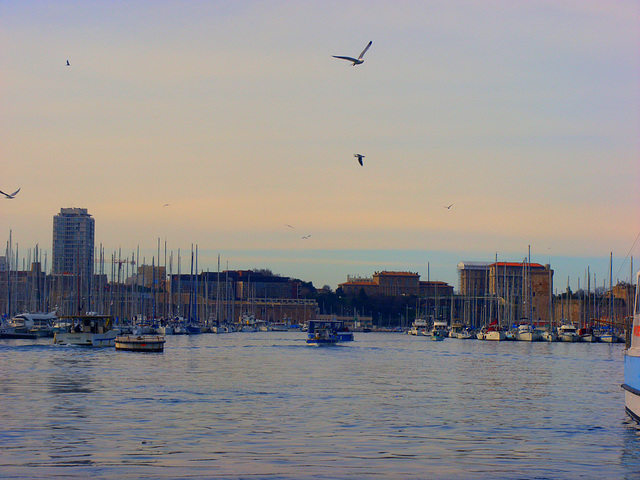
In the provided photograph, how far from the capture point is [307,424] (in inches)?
1315

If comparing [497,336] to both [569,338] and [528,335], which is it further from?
[569,338]

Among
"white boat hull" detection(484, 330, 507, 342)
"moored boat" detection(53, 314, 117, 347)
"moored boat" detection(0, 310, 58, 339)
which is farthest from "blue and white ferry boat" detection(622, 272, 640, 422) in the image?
"white boat hull" detection(484, 330, 507, 342)

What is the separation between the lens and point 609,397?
4597cm

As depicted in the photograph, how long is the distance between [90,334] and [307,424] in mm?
54181

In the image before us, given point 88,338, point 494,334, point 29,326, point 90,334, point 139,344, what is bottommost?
point 494,334

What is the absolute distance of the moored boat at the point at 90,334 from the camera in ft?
276

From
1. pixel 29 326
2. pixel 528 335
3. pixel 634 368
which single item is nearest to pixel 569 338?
pixel 528 335

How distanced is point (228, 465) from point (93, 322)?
6316cm

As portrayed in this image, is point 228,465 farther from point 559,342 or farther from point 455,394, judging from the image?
point 559,342

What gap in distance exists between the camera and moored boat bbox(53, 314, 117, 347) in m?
84.2

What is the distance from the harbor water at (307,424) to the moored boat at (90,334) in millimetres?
22076

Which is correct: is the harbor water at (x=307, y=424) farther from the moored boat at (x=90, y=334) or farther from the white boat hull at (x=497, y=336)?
the white boat hull at (x=497, y=336)

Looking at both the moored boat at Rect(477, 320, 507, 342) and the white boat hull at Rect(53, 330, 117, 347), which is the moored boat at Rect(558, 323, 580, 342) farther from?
the white boat hull at Rect(53, 330, 117, 347)

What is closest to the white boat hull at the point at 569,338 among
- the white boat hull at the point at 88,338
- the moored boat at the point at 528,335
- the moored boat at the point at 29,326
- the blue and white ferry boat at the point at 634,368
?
the moored boat at the point at 528,335
